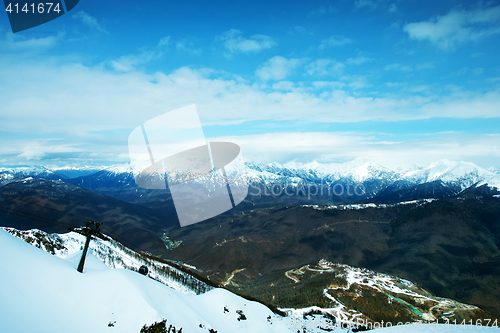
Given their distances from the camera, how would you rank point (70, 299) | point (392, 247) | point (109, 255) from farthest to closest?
point (392, 247), point (109, 255), point (70, 299)

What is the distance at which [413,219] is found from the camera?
173 metres

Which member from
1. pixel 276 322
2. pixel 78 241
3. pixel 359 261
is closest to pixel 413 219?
pixel 359 261

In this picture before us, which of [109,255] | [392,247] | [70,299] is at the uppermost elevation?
[70,299]

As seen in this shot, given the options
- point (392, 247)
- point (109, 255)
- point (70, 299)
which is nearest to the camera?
point (70, 299)

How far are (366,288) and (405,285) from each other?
14.7 m

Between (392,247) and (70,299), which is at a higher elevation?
(70,299)

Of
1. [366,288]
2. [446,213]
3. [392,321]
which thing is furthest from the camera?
[446,213]

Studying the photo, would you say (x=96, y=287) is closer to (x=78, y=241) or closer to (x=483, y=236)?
(x=78, y=241)

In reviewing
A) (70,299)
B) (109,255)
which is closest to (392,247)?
(109,255)

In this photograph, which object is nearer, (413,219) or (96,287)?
(96,287)

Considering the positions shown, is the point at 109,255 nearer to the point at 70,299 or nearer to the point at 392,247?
the point at 70,299

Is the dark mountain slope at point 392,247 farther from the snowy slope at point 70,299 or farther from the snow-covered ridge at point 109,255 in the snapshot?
the snowy slope at point 70,299

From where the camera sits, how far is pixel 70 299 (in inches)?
549

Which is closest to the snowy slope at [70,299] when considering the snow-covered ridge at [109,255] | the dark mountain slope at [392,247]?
the snow-covered ridge at [109,255]
